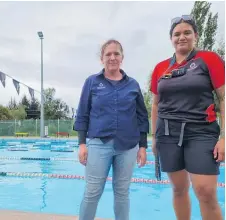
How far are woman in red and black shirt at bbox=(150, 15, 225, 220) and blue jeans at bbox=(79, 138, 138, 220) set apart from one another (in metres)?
0.30

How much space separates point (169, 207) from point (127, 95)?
303 cm

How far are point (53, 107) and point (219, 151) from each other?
5659 centimetres

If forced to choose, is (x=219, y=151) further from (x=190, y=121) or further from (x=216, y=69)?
(x=216, y=69)

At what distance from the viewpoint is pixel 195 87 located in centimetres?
222

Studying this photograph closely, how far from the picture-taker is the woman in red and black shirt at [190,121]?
2166 millimetres

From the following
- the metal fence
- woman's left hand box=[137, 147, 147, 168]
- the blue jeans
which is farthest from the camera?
the metal fence

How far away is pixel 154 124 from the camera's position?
8.70 ft

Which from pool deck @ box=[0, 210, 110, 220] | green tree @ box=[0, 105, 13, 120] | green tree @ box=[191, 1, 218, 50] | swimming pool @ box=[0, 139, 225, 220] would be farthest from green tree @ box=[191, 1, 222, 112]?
green tree @ box=[0, 105, 13, 120]

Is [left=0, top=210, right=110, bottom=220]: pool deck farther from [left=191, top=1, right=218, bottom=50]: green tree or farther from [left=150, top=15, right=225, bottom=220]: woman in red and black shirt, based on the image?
[left=191, top=1, right=218, bottom=50]: green tree

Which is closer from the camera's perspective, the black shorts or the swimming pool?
the black shorts

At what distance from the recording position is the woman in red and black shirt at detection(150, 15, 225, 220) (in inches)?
85.3

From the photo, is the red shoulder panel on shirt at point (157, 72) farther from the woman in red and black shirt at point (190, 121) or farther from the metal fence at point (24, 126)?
the metal fence at point (24, 126)

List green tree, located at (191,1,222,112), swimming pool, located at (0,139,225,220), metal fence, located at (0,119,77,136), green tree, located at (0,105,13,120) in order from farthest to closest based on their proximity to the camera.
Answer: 1. green tree, located at (0,105,13,120)
2. metal fence, located at (0,119,77,136)
3. green tree, located at (191,1,222,112)
4. swimming pool, located at (0,139,225,220)

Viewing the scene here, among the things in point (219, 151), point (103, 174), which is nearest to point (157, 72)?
point (219, 151)
